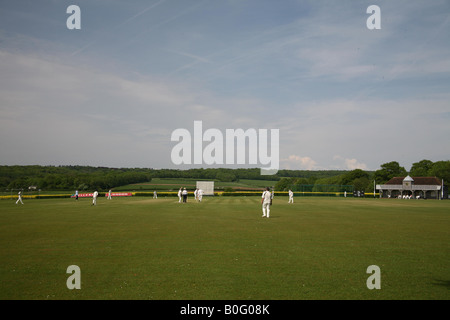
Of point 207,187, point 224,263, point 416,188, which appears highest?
point 224,263

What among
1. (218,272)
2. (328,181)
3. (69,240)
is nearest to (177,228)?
(69,240)

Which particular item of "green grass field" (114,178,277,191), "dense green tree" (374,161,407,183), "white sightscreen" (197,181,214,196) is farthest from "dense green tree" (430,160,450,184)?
"white sightscreen" (197,181,214,196)

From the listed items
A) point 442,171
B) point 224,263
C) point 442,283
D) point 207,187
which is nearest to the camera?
point 442,283

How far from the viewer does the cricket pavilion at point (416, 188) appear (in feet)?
260

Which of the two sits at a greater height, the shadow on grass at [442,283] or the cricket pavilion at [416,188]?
the shadow on grass at [442,283]

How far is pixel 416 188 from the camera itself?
8069cm

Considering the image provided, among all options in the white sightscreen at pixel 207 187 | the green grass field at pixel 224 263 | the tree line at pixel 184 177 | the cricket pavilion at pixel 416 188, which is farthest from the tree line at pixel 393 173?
the green grass field at pixel 224 263

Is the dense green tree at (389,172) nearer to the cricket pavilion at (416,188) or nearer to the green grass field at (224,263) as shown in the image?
the cricket pavilion at (416,188)

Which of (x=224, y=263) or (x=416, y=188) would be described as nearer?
(x=224, y=263)

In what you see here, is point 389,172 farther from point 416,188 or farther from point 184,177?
point 184,177

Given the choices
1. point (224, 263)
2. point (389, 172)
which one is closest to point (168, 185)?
point (389, 172)

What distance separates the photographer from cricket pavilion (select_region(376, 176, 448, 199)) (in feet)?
260

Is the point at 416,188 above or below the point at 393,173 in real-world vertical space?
below

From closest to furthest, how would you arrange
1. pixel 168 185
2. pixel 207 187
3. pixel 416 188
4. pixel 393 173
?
1. pixel 207 187
2. pixel 416 188
3. pixel 168 185
4. pixel 393 173
